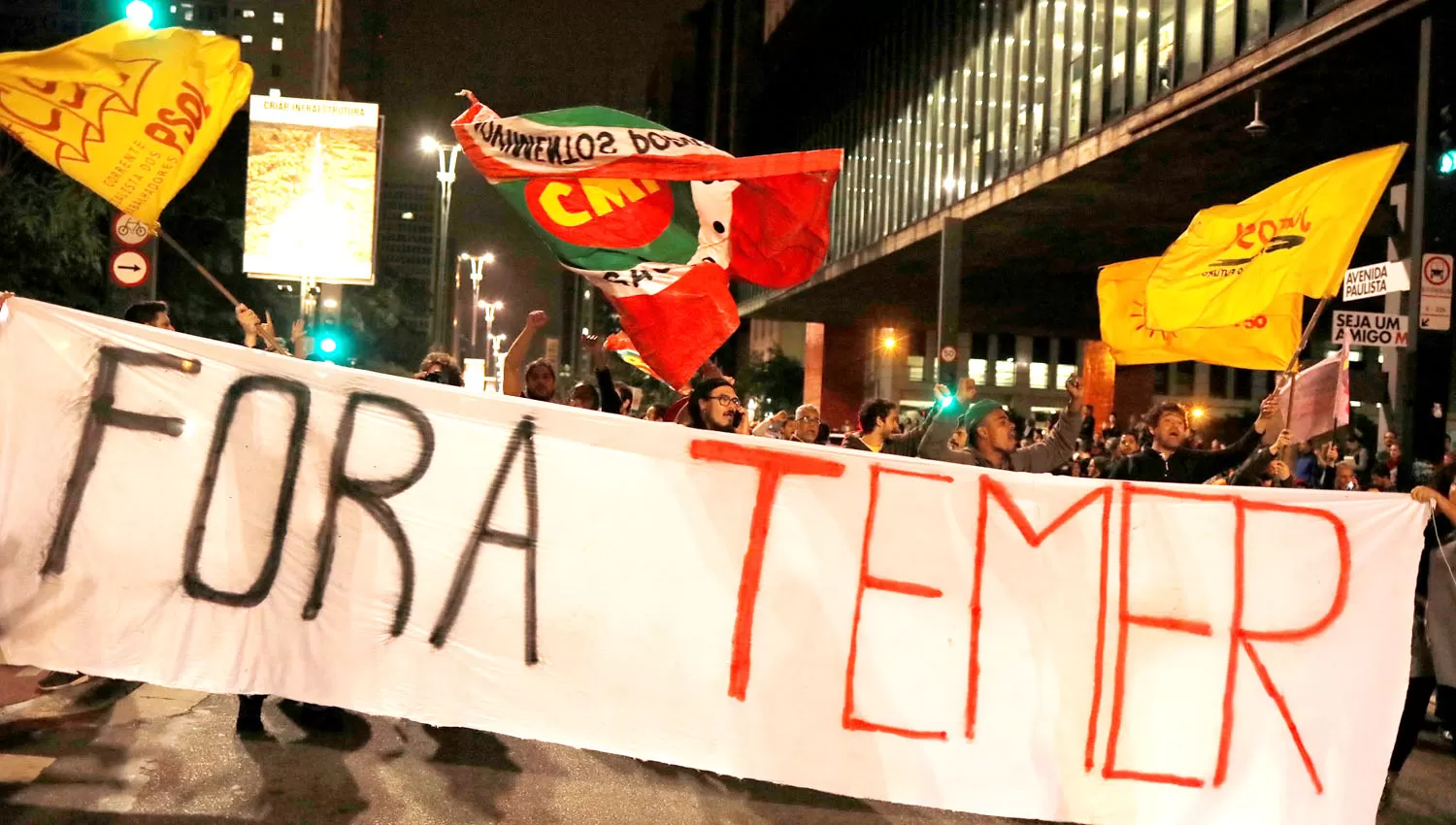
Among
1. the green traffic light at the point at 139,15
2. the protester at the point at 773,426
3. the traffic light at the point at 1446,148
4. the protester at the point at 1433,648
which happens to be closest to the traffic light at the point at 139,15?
the green traffic light at the point at 139,15

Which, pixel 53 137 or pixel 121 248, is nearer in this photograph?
pixel 53 137

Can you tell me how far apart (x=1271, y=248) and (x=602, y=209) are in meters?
3.33

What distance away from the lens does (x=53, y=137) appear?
5562mm

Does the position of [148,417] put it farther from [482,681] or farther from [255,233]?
[255,233]

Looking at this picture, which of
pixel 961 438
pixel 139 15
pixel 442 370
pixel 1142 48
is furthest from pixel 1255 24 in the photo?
pixel 139 15

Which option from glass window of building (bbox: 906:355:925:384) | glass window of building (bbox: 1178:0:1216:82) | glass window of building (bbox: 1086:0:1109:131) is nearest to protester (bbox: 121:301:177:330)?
glass window of building (bbox: 1178:0:1216:82)

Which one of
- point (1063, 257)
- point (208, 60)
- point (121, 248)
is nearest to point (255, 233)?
point (121, 248)

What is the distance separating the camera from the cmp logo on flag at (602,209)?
5.80 meters

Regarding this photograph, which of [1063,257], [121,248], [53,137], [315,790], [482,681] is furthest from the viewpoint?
[1063,257]

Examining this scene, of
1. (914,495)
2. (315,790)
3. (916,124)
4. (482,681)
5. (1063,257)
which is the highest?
(916,124)

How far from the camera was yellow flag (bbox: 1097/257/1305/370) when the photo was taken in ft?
20.0

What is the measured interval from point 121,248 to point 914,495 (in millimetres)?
9333

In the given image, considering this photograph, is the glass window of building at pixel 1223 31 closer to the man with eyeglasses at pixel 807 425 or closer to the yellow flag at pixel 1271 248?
the man with eyeglasses at pixel 807 425

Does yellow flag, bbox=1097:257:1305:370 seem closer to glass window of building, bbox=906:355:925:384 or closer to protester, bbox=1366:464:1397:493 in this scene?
protester, bbox=1366:464:1397:493
